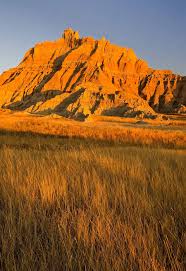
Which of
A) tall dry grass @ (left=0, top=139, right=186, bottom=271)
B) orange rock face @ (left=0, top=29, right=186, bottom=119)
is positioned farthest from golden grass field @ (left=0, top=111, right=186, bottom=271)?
orange rock face @ (left=0, top=29, right=186, bottom=119)

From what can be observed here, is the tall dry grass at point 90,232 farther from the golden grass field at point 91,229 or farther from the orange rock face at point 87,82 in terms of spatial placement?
the orange rock face at point 87,82

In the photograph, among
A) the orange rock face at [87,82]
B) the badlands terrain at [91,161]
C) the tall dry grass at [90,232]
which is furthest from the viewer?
the orange rock face at [87,82]

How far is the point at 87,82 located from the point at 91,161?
323 ft

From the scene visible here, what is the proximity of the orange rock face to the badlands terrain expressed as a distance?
0.47 meters

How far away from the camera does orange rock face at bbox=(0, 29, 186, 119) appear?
90.3 m

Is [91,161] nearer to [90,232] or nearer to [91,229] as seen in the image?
[91,229]

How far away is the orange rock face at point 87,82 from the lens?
90312mm

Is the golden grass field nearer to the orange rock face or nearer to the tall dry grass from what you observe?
the tall dry grass

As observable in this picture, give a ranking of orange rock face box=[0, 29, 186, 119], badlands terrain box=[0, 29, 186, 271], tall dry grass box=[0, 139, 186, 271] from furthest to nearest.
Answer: orange rock face box=[0, 29, 186, 119] → badlands terrain box=[0, 29, 186, 271] → tall dry grass box=[0, 139, 186, 271]

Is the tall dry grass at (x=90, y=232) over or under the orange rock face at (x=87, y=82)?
under

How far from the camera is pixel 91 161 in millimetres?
5840

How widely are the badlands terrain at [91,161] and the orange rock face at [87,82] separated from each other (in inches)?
18.7

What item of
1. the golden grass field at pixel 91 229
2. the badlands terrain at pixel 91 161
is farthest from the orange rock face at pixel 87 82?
the golden grass field at pixel 91 229

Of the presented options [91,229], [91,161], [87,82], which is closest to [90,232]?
[91,229]
